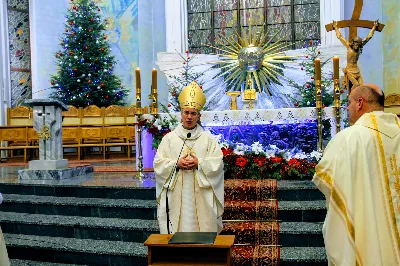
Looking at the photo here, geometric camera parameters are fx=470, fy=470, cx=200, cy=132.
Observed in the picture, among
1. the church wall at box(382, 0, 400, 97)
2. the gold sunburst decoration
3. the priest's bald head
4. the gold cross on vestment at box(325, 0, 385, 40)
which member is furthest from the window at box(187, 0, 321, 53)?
the priest's bald head

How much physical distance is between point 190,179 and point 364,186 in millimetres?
1577

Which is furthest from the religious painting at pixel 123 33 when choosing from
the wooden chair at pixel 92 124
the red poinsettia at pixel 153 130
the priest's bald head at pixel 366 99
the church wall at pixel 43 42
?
the priest's bald head at pixel 366 99

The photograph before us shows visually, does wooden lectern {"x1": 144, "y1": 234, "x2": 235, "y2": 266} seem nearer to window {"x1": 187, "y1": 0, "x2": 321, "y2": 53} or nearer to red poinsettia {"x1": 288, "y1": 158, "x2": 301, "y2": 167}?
red poinsettia {"x1": 288, "y1": 158, "x2": 301, "y2": 167}

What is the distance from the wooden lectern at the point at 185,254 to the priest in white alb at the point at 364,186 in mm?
724

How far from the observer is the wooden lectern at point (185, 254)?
10.3 feet

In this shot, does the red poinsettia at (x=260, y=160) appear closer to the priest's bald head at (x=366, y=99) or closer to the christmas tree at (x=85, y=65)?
the priest's bald head at (x=366, y=99)

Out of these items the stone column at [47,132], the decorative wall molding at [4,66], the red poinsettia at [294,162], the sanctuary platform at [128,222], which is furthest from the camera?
the decorative wall molding at [4,66]

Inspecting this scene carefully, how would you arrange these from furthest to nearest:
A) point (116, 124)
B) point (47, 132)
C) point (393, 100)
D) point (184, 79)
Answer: point (116, 124), point (184, 79), point (393, 100), point (47, 132)

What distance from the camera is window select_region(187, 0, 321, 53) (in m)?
13.0

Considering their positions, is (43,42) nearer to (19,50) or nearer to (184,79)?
(19,50)

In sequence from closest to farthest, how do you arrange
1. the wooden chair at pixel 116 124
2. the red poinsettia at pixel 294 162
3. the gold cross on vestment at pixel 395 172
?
the gold cross on vestment at pixel 395 172, the red poinsettia at pixel 294 162, the wooden chair at pixel 116 124

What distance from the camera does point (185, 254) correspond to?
3.32 meters

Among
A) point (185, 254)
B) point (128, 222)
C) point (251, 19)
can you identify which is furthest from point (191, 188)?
point (251, 19)

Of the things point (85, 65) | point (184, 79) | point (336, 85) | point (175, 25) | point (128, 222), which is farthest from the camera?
point (85, 65)
